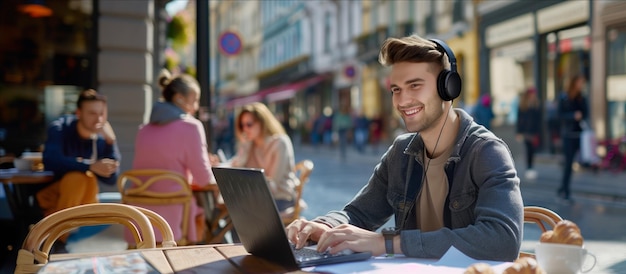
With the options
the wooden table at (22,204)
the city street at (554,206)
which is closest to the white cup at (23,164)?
the wooden table at (22,204)

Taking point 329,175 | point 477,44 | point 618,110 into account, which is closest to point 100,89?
point 329,175

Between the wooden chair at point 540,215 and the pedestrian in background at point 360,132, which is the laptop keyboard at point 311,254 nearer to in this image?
the wooden chair at point 540,215

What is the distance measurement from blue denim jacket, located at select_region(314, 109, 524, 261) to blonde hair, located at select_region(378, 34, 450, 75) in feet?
0.68

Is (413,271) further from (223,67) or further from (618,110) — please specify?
(223,67)

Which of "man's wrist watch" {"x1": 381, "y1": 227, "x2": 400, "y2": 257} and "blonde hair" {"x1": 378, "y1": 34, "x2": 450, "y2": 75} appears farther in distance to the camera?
"blonde hair" {"x1": 378, "y1": 34, "x2": 450, "y2": 75}

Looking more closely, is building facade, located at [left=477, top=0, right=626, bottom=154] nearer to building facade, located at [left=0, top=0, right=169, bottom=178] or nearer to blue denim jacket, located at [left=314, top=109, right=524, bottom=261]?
building facade, located at [left=0, top=0, right=169, bottom=178]

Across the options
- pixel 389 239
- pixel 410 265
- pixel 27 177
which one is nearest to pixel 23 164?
pixel 27 177

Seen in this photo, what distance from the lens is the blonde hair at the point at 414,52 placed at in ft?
7.11

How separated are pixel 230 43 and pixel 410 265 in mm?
12789

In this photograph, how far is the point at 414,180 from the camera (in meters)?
2.32

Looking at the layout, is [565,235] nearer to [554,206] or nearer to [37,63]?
[554,206]

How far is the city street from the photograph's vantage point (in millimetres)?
6359

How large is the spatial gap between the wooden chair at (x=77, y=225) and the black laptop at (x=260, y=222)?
0.47m

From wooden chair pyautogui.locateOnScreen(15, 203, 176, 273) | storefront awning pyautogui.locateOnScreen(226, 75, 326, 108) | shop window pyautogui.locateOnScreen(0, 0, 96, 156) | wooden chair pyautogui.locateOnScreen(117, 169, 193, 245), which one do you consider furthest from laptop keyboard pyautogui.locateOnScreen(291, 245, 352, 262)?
storefront awning pyautogui.locateOnScreen(226, 75, 326, 108)
